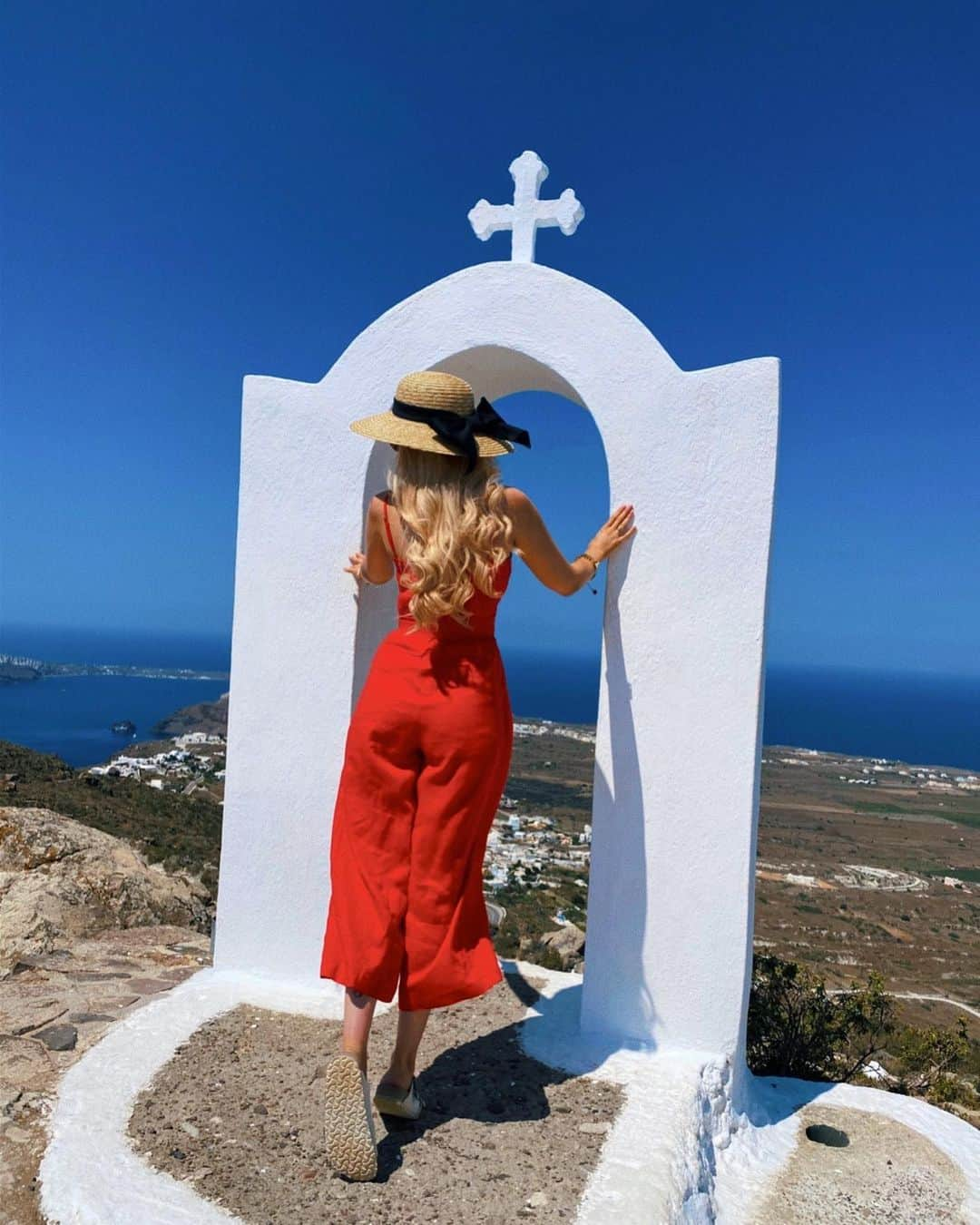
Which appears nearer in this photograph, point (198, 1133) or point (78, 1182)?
point (78, 1182)

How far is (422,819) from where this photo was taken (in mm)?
2959

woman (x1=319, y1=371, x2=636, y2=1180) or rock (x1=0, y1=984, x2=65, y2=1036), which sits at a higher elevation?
woman (x1=319, y1=371, x2=636, y2=1180)

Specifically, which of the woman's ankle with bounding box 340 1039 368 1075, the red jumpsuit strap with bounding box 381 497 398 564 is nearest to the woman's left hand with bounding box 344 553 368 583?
the red jumpsuit strap with bounding box 381 497 398 564

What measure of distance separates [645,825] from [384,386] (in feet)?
7.21

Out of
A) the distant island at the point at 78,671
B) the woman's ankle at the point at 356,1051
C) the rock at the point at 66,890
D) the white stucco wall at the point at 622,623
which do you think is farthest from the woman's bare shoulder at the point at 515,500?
the distant island at the point at 78,671

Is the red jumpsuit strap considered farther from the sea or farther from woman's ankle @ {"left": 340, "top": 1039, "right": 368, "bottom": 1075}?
the sea

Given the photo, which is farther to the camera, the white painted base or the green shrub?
the green shrub

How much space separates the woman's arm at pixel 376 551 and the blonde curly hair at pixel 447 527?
17cm

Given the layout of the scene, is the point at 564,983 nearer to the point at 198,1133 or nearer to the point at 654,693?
the point at 654,693

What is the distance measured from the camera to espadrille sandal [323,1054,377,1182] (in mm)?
2596

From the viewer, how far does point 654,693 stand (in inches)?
145

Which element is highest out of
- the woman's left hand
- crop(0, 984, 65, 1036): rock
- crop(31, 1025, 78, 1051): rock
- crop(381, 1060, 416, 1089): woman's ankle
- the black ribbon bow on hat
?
the black ribbon bow on hat

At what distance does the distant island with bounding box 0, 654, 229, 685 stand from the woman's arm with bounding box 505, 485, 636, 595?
4011 inches

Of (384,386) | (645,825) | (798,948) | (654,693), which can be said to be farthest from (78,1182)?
(798,948)
